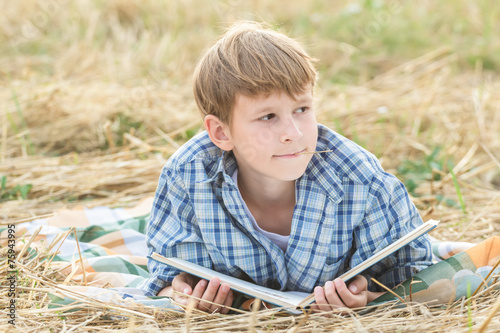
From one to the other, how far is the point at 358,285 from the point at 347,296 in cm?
10

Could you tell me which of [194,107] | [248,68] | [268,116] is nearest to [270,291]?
[268,116]

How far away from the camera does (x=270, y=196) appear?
1.95 m

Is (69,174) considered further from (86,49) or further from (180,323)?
(86,49)

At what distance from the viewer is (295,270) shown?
73.2 inches

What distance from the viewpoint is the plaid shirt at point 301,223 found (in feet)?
5.93

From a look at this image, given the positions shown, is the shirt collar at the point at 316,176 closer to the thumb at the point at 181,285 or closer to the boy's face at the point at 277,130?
the boy's face at the point at 277,130

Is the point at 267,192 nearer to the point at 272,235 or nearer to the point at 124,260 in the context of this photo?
the point at 272,235

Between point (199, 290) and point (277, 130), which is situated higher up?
point (277, 130)

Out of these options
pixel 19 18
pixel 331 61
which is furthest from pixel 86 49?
pixel 331 61

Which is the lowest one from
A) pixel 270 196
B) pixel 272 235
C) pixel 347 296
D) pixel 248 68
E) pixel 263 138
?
pixel 347 296

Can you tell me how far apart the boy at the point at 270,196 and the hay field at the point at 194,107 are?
9.2 inches

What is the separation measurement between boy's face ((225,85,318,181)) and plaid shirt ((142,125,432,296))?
0.14 meters

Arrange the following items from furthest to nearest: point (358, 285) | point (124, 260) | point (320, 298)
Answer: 1. point (124, 260)
2. point (358, 285)
3. point (320, 298)

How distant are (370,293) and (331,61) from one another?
3669 mm
